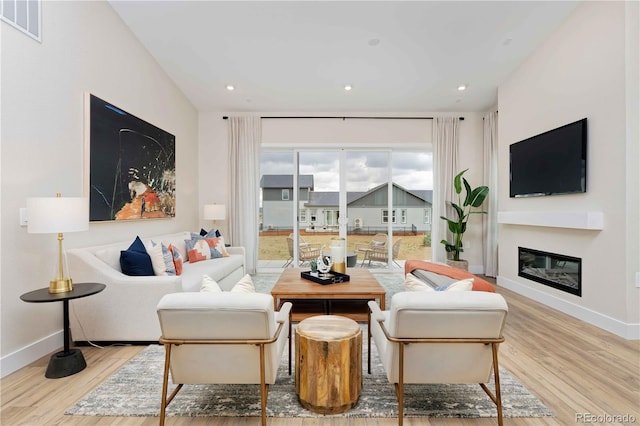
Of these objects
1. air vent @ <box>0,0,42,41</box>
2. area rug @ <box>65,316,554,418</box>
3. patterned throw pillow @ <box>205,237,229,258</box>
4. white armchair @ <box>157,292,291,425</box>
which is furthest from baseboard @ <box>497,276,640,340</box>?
air vent @ <box>0,0,42,41</box>

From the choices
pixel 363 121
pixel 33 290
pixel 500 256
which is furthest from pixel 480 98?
pixel 33 290

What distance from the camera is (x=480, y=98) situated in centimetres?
512

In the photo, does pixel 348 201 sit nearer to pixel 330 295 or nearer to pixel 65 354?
pixel 330 295

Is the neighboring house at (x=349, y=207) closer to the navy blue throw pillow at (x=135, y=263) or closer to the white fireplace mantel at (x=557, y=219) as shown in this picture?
the white fireplace mantel at (x=557, y=219)

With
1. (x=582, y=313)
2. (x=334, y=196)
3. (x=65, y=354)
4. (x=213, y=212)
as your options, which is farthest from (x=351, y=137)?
(x=65, y=354)

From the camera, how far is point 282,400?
1850 millimetres

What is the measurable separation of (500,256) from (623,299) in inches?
78.0

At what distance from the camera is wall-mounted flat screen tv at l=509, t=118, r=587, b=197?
3182 millimetres

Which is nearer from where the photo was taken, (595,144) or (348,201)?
(595,144)

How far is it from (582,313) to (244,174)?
16.9 ft

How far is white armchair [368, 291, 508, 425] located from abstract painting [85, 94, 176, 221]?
9.80ft

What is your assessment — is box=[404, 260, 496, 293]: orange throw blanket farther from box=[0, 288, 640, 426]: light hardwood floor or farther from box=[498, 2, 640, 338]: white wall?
box=[498, 2, 640, 338]: white wall

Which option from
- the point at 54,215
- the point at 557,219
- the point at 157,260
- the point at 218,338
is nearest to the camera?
the point at 218,338

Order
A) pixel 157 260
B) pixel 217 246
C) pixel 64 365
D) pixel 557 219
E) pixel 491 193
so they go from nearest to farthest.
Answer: pixel 64 365 → pixel 157 260 → pixel 557 219 → pixel 217 246 → pixel 491 193
